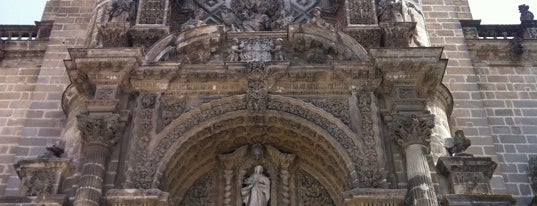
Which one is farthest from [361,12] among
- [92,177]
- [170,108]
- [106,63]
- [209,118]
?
[92,177]

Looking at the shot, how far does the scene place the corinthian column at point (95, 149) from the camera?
10438mm

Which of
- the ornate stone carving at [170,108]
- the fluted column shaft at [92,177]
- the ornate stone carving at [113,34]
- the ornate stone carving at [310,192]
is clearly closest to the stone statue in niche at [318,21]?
the ornate stone carving at [310,192]

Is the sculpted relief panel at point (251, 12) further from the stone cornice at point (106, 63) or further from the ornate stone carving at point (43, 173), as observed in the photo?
the ornate stone carving at point (43, 173)

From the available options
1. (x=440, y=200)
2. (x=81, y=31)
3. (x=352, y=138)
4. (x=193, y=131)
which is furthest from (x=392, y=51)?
(x=81, y=31)

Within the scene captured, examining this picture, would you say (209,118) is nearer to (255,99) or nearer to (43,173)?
(255,99)

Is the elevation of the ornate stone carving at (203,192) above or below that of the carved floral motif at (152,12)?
below

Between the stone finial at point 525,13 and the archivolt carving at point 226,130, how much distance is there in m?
6.96

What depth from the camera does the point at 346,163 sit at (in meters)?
11.1

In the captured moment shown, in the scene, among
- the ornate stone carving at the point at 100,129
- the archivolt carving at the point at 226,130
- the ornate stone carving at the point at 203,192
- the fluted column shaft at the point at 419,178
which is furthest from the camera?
the ornate stone carving at the point at 203,192

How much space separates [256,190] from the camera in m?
11.8

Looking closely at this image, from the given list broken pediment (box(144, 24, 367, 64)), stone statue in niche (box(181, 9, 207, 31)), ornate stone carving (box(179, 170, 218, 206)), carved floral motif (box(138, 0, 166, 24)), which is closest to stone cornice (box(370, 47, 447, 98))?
broken pediment (box(144, 24, 367, 64))

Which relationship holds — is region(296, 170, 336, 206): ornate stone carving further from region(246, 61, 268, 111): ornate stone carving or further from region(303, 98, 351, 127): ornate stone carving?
region(246, 61, 268, 111): ornate stone carving

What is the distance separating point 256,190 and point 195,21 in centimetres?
379

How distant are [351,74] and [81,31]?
22.0ft
